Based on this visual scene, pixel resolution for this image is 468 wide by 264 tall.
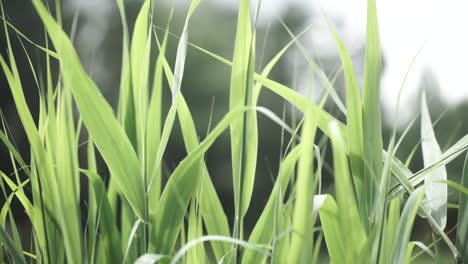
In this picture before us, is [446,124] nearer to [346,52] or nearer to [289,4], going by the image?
[289,4]

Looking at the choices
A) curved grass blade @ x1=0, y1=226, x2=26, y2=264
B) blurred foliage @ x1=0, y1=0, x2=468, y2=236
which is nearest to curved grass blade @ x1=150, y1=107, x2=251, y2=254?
curved grass blade @ x1=0, y1=226, x2=26, y2=264

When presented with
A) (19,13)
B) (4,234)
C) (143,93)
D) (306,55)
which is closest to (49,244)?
(4,234)

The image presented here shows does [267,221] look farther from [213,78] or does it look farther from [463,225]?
[213,78]

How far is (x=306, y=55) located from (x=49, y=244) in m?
0.24

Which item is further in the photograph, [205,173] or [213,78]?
[213,78]

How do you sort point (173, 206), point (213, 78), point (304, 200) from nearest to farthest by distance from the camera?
point (304, 200) → point (173, 206) → point (213, 78)

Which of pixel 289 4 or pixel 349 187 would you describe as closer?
pixel 349 187

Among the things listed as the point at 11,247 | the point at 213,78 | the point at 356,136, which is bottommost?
the point at 213,78

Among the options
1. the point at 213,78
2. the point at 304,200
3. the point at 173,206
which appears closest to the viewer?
the point at 304,200

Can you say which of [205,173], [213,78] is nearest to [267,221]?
[205,173]

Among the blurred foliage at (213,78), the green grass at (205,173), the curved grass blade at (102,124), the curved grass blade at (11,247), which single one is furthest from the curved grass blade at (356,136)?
the blurred foliage at (213,78)

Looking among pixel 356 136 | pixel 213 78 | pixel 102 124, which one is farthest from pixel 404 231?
pixel 213 78

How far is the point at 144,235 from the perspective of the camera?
17.3 inches

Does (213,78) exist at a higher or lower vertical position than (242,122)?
lower
